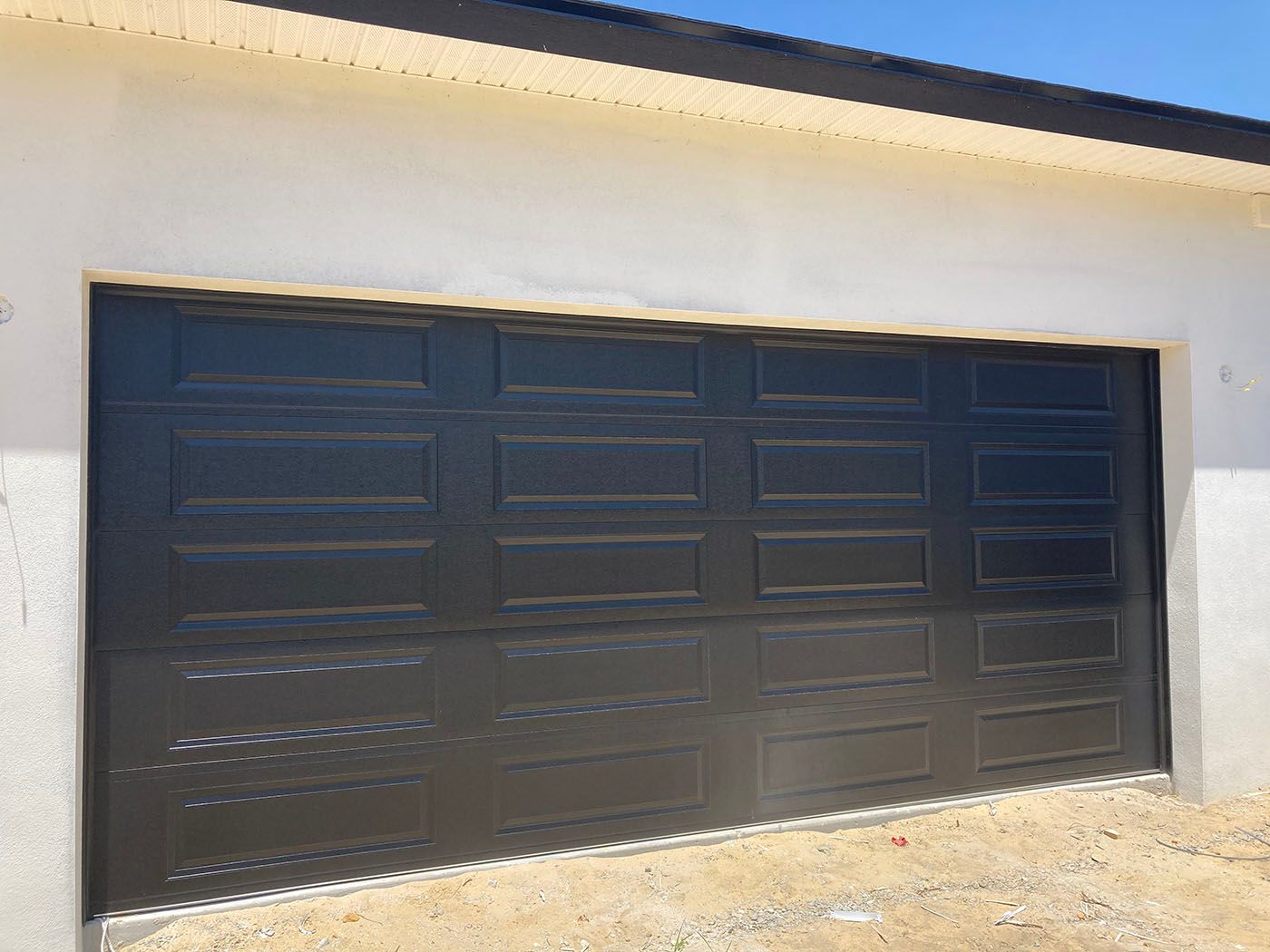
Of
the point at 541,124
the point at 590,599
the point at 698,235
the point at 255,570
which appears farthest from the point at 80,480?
the point at 698,235

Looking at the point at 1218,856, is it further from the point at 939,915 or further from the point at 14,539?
the point at 14,539

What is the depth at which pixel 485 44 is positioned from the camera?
10.3ft

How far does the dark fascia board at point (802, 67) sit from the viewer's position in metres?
3.07

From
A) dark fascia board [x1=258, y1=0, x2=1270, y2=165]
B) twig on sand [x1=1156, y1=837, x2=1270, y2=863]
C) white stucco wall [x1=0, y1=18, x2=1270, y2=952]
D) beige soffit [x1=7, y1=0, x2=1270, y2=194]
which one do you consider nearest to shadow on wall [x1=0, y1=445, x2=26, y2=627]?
white stucco wall [x1=0, y1=18, x2=1270, y2=952]

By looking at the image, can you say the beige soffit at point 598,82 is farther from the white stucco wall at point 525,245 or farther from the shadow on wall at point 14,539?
the shadow on wall at point 14,539

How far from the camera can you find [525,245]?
3.61 metres

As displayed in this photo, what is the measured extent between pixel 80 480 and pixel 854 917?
10.9 ft

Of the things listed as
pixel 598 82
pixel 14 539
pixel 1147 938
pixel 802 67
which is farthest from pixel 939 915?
pixel 14 539

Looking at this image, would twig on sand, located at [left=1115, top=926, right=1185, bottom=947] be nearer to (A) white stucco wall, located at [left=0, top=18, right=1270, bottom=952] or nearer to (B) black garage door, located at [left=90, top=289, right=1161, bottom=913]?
(B) black garage door, located at [left=90, top=289, right=1161, bottom=913]

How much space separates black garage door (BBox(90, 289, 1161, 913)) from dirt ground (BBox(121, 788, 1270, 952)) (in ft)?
0.55

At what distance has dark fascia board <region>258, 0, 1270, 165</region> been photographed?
3074 millimetres

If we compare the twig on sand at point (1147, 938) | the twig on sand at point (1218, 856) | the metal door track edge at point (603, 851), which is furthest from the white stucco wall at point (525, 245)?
the twig on sand at point (1147, 938)

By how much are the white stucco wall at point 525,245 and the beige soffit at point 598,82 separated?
0.26 feet

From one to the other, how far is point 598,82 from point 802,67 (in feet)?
2.69
